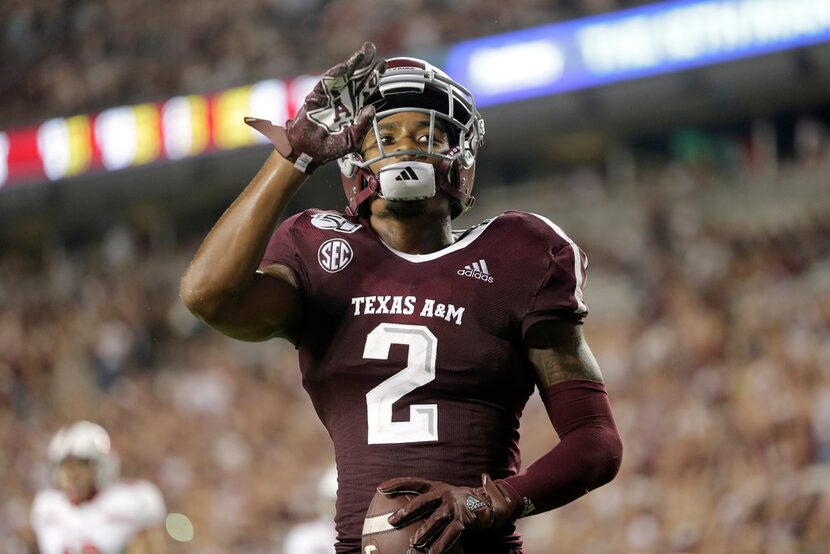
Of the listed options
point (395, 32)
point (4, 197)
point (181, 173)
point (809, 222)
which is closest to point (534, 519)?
point (809, 222)

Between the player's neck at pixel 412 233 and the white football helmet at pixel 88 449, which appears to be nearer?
the player's neck at pixel 412 233

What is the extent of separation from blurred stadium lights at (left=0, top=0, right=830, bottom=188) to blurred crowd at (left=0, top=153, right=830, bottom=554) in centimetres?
108

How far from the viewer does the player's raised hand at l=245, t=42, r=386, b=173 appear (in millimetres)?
1806

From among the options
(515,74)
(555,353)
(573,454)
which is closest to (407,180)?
(555,353)

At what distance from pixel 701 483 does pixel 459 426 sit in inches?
194

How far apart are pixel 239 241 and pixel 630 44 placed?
311 inches

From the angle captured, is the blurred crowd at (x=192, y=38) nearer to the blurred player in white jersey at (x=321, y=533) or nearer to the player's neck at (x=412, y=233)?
the blurred player in white jersey at (x=321, y=533)

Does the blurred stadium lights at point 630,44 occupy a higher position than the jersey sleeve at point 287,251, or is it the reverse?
the blurred stadium lights at point 630,44

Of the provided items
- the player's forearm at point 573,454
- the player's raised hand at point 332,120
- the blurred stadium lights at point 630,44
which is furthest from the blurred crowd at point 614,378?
the player's raised hand at point 332,120

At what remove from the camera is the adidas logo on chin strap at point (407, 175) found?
1.97 meters

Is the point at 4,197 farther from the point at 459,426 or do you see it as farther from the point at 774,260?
the point at 459,426

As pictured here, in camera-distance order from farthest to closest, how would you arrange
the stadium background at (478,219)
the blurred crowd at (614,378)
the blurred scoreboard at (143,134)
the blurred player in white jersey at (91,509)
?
1. the blurred scoreboard at (143,134)
2. the stadium background at (478,219)
3. the blurred crowd at (614,378)
4. the blurred player in white jersey at (91,509)

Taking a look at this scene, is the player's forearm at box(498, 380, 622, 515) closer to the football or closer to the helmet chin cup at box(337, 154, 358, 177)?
the football

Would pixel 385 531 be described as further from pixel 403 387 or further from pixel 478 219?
pixel 478 219
